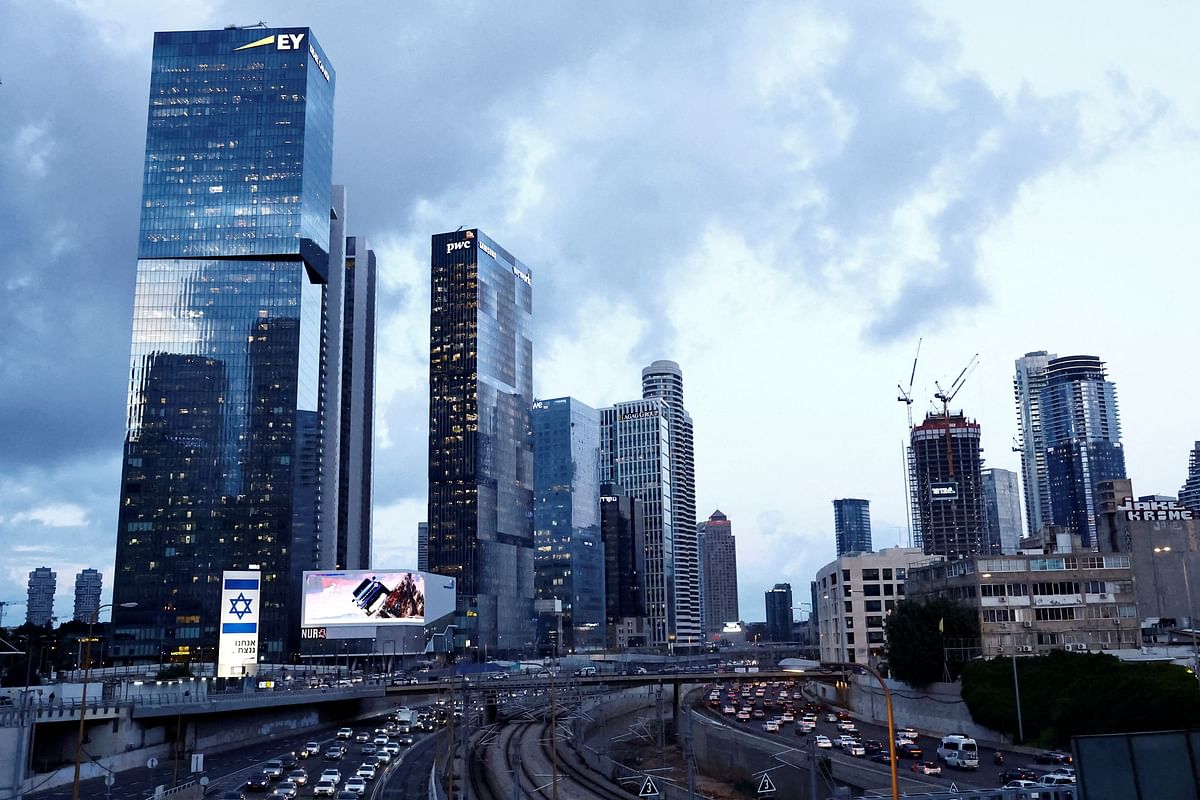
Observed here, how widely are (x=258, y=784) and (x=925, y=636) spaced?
3317 inches

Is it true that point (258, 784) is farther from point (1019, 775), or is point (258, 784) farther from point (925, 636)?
point (925, 636)

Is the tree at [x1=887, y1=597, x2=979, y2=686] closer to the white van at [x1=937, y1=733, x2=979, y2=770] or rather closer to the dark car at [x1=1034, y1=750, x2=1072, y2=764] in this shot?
the white van at [x1=937, y1=733, x2=979, y2=770]

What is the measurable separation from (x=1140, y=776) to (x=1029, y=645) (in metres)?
139

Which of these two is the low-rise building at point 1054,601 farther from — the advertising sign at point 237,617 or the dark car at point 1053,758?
the advertising sign at point 237,617

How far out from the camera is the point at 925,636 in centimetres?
13462

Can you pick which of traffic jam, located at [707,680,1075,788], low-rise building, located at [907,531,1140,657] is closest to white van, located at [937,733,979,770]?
traffic jam, located at [707,680,1075,788]

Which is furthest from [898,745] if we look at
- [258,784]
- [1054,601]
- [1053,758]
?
[258,784]

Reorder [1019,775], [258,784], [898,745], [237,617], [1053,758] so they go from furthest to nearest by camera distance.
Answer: [237,617], [898,745], [258,784], [1053,758], [1019,775]

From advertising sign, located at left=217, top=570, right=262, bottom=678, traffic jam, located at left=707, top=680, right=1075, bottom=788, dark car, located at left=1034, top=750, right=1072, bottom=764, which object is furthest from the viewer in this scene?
advertising sign, located at left=217, top=570, right=262, bottom=678

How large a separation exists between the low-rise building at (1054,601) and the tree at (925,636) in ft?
39.4

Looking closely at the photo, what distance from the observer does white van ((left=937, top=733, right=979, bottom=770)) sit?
9149 cm

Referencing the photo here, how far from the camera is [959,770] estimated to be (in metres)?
91.3

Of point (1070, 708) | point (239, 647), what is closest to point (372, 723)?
point (239, 647)

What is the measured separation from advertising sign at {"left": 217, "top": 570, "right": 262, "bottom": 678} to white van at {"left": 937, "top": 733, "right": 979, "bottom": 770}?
117m
